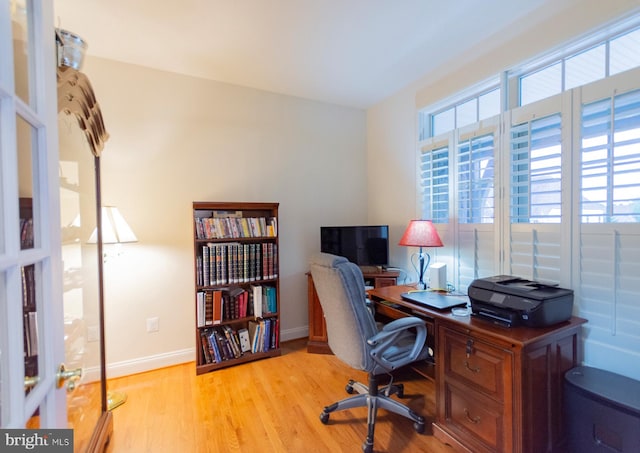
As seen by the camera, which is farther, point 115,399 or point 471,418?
point 115,399

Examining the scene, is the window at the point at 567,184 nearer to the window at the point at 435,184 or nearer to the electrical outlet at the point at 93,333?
the window at the point at 435,184

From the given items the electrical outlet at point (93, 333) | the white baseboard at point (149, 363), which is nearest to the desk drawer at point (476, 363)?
the electrical outlet at point (93, 333)

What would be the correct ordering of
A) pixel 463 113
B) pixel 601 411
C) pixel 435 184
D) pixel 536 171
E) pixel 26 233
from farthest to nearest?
pixel 435 184, pixel 463 113, pixel 536 171, pixel 601 411, pixel 26 233

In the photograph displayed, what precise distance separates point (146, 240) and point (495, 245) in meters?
2.77

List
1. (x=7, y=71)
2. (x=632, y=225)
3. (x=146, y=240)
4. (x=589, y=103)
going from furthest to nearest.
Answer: (x=146, y=240), (x=589, y=103), (x=632, y=225), (x=7, y=71)

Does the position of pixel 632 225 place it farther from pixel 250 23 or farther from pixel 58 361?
pixel 250 23

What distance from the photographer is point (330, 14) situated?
1.78 m

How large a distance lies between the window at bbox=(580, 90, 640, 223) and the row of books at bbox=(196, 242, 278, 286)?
2240mm

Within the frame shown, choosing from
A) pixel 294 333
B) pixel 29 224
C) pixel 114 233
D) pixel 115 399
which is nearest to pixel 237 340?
pixel 294 333

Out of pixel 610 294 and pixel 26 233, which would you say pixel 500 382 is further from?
pixel 26 233

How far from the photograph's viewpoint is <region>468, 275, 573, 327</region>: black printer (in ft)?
4.43

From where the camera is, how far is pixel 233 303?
2.48 meters

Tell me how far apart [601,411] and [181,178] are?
10.0 ft

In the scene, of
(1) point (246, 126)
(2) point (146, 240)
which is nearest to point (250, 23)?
(1) point (246, 126)
